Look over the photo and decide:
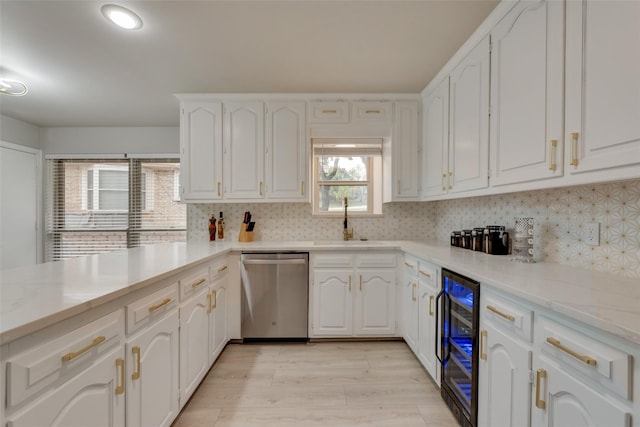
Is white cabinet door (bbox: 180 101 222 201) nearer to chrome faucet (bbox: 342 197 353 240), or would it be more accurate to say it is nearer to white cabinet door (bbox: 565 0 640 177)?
chrome faucet (bbox: 342 197 353 240)

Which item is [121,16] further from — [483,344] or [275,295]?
[483,344]

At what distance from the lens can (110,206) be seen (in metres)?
3.84

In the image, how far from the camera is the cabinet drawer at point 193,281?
1652mm

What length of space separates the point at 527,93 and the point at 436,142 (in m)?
1.10

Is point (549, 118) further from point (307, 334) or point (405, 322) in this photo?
point (307, 334)

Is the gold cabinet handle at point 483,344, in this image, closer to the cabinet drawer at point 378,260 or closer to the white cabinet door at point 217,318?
the cabinet drawer at point 378,260

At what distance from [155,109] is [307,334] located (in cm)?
298

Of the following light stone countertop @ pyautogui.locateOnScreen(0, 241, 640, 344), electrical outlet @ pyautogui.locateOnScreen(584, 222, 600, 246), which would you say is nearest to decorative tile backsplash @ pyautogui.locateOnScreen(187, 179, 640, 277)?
electrical outlet @ pyautogui.locateOnScreen(584, 222, 600, 246)

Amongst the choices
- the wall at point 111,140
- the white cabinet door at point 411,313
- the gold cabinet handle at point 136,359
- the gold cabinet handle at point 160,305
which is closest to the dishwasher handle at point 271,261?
the white cabinet door at point 411,313

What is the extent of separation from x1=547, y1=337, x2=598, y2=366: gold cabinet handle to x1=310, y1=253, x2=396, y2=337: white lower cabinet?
5.45ft

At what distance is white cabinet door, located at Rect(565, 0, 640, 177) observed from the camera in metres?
0.97

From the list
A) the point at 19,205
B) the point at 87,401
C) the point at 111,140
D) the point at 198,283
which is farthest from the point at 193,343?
the point at 19,205

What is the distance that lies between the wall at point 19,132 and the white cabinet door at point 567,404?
17.8ft

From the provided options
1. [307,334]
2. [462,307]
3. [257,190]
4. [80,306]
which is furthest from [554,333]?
[257,190]
